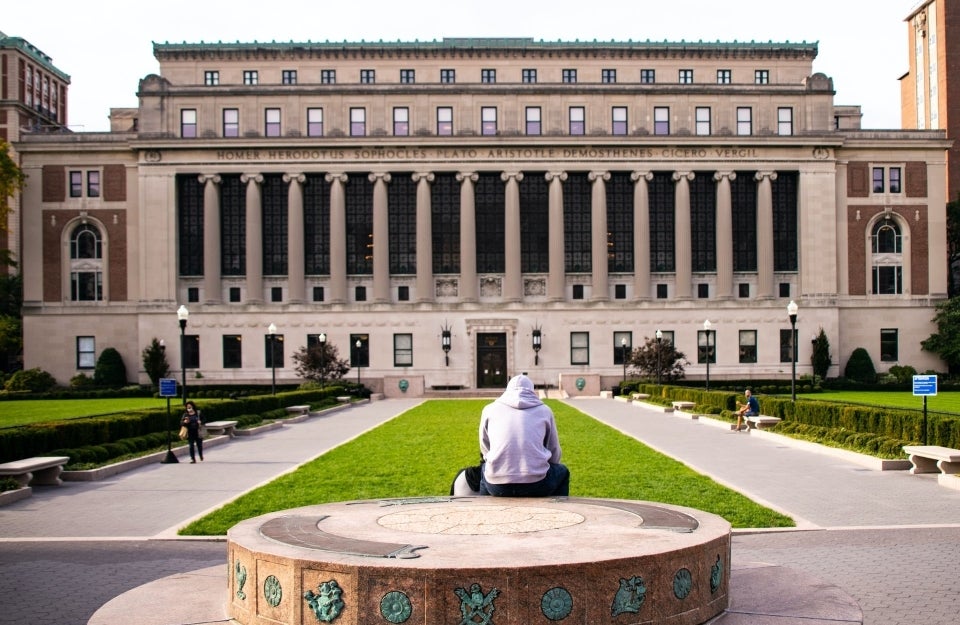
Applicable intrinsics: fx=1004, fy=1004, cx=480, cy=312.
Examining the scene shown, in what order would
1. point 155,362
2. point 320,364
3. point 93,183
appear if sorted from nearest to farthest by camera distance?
point 320,364
point 155,362
point 93,183

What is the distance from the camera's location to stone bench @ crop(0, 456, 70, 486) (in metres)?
20.9

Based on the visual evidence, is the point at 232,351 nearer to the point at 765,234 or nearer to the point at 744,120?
the point at 765,234

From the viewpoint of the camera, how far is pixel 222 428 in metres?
35.3

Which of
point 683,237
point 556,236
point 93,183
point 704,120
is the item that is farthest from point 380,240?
point 704,120

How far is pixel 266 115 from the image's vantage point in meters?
75.4

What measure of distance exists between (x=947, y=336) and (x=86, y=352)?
6332 centimetres

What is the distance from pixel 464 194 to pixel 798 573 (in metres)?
65.1

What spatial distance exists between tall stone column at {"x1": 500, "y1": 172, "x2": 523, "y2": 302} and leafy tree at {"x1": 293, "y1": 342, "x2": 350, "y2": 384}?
45.8 feet

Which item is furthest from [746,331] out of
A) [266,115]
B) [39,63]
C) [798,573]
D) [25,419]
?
[39,63]

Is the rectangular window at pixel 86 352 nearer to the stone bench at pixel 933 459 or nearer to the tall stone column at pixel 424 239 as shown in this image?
the tall stone column at pixel 424 239

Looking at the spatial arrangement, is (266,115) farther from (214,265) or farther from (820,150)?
(820,150)

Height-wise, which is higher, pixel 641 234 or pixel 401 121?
pixel 401 121

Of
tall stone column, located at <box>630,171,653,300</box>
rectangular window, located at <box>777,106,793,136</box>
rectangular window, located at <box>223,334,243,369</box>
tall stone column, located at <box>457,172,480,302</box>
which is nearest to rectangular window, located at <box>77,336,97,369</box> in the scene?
rectangular window, located at <box>223,334,243,369</box>

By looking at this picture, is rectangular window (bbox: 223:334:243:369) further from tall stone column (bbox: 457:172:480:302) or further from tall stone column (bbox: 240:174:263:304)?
tall stone column (bbox: 457:172:480:302)
